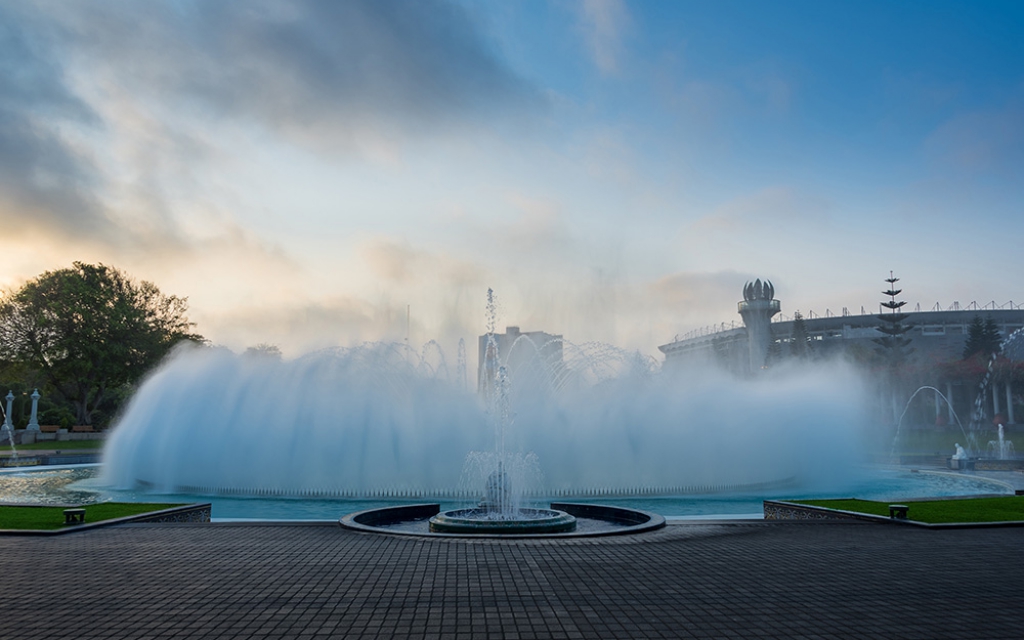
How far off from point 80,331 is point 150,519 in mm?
44975

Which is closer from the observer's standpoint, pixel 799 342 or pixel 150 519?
pixel 150 519

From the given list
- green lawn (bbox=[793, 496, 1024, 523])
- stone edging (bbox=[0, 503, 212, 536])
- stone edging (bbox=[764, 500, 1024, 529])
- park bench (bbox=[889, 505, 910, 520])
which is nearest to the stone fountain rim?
stone edging (bbox=[764, 500, 1024, 529])

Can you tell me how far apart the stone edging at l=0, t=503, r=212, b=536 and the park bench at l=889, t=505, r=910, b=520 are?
13.1m

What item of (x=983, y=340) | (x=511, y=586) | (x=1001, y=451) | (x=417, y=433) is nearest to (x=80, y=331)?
(x=417, y=433)

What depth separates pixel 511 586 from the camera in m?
7.60

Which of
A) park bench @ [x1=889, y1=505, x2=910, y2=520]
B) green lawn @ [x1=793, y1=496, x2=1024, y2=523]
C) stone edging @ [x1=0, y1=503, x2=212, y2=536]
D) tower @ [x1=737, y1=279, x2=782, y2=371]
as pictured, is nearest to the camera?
stone edging @ [x1=0, y1=503, x2=212, y2=536]

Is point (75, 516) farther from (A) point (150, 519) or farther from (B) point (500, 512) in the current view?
(B) point (500, 512)

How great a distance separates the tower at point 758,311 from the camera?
89.2 meters

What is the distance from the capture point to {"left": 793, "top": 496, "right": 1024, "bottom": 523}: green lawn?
42.4 ft

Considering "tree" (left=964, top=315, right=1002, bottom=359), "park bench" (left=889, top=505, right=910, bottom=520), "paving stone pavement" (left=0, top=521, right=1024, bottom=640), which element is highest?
"tree" (left=964, top=315, right=1002, bottom=359)

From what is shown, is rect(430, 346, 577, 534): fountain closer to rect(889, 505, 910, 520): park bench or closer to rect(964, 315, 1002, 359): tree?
rect(889, 505, 910, 520): park bench

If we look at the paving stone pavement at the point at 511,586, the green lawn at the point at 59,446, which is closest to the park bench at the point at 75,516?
the paving stone pavement at the point at 511,586

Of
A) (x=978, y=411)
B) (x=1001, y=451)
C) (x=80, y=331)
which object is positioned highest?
(x=80, y=331)

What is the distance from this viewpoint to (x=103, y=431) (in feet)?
171
